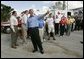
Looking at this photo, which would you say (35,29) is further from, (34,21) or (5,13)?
(5,13)

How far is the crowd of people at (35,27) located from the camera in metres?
14.3

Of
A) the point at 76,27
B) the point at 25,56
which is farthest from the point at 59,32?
the point at 25,56

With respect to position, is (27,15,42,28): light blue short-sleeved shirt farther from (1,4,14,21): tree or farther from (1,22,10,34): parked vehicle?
(1,4,14,21): tree

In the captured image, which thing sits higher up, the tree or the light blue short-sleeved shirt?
the tree

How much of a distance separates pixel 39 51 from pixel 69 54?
4.86ft

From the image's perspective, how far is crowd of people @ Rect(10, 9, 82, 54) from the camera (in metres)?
14.3

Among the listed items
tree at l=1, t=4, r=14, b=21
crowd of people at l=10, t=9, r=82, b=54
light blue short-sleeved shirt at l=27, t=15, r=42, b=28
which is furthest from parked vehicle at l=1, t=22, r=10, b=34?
light blue short-sleeved shirt at l=27, t=15, r=42, b=28

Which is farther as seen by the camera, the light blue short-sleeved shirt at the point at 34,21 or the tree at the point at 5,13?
the tree at the point at 5,13

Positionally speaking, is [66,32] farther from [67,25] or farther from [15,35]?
[15,35]

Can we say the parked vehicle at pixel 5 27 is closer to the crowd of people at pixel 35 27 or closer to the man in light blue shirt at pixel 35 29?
the crowd of people at pixel 35 27

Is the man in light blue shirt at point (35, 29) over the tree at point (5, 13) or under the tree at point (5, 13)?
under

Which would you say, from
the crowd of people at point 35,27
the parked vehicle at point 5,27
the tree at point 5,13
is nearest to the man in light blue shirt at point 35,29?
the crowd of people at point 35,27

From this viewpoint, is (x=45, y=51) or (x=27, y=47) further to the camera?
(x=27, y=47)

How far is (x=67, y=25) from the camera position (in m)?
24.9
